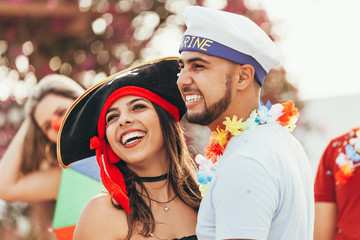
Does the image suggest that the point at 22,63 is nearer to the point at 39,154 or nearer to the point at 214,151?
the point at 39,154

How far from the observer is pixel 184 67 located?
2494mm

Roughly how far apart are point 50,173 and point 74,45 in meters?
2.45

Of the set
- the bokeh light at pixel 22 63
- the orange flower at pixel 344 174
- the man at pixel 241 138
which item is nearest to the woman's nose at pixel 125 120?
the man at pixel 241 138

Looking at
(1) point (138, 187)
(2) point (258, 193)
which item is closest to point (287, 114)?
(2) point (258, 193)

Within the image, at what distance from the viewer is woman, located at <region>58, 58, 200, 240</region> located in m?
2.86

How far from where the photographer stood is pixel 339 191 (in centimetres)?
397

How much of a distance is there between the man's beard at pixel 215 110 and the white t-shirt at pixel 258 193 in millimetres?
136

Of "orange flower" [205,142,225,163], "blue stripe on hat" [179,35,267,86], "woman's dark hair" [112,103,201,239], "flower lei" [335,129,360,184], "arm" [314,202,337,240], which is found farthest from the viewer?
"arm" [314,202,337,240]

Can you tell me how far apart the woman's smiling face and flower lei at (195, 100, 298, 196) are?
0.30 metres

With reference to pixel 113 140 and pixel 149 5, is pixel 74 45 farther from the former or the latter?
pixel 113 140

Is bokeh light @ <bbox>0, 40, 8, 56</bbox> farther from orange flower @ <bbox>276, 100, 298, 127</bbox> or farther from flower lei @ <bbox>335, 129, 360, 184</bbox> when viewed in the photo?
orange flower @ <bbox>276, 100, 298, 127</bbox>

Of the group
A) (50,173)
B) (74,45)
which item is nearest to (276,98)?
(74,45)

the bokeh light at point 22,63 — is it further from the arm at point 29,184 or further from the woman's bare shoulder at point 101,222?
the woman's bare shoulder at point 101,222

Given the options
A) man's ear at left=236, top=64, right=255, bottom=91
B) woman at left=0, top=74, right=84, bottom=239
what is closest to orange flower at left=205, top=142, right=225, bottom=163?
man's ear at left=236, top=64, right=255, bottom=91
